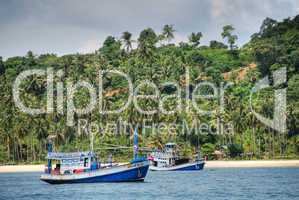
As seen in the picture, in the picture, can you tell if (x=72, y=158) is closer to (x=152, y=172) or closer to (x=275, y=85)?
(x=152, y=172)

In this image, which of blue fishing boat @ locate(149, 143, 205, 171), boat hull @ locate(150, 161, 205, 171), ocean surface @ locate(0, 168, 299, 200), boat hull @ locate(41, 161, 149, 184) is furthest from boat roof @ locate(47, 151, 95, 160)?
boat hull @ locate(150, 161, 205, 171)

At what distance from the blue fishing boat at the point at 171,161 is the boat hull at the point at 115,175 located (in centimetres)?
3266

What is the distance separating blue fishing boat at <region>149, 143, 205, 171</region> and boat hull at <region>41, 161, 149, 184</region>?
3266 cm

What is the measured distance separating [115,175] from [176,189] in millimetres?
10277

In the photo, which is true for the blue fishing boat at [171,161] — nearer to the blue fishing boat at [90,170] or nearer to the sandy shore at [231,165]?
the sandy shore at [231,165]

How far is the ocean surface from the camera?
274ft

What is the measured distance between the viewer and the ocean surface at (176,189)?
83.5 m

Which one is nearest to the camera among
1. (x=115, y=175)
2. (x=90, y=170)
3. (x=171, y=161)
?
(x=115, y=175)

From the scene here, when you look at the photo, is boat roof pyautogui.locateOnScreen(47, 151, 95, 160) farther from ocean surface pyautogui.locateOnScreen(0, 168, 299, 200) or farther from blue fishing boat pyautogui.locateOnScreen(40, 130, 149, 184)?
ocean surface pyautogui.locateOnScreen(0, 168, 299, 200)

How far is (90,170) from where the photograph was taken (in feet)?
327

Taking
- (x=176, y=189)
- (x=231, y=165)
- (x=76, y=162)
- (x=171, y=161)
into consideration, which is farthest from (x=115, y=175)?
(x=231, y=165)

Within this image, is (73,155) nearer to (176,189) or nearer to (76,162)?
(76,162)

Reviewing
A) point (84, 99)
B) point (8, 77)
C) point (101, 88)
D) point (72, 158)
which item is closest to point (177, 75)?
point (101, 88)

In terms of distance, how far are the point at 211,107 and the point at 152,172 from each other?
28.2 metres
